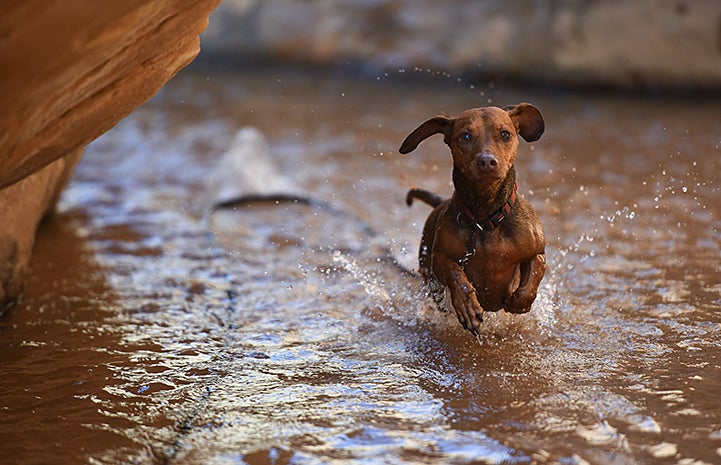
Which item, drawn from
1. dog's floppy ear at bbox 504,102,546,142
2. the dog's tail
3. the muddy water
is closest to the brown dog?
dog's floppy ear at bbox 504,102,546,142

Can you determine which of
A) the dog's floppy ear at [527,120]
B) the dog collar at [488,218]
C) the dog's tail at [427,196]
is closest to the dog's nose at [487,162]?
the dog collar at [488,218]

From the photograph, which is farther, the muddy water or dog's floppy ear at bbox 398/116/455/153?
dog's floppy ear at bbox 398/116/455/153

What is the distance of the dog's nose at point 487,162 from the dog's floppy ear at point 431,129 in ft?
1.02

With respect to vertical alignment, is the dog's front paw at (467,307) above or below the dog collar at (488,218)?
below

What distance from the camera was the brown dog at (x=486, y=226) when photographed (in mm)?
3678

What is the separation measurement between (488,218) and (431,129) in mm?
463

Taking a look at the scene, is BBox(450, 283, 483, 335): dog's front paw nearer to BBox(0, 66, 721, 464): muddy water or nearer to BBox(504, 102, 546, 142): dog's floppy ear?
BBox(0, 66, 721, 464): muddy water

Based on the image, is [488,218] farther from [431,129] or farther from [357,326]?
[357,326]

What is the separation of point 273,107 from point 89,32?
7.53 metres

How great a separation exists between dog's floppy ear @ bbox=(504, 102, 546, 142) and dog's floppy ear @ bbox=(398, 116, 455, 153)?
0.86ft

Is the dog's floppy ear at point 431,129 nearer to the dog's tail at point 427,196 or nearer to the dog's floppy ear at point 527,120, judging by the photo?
the dog's floppy ear at point 527,120

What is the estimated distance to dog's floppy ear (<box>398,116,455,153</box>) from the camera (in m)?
3.87

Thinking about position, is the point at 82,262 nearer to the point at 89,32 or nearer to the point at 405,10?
the point at 89,32

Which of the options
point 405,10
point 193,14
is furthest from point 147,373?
point 405,10
